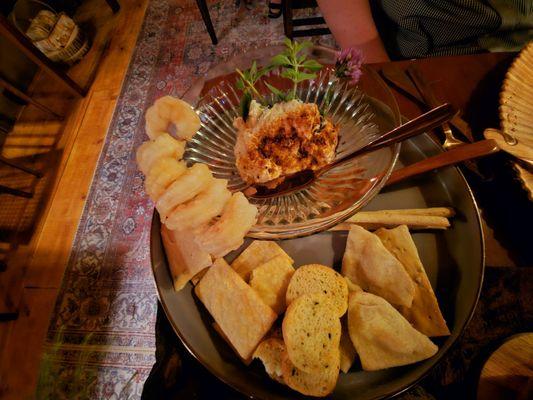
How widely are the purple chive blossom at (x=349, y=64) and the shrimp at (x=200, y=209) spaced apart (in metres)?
0.37

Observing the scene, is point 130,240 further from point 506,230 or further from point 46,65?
point 506,230

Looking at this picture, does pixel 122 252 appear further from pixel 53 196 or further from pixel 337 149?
pixel 337 149

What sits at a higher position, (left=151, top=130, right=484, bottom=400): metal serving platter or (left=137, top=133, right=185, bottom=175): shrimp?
(left=137, top=133, right=185, bottom=175): shrimp

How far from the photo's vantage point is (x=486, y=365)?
614 mm

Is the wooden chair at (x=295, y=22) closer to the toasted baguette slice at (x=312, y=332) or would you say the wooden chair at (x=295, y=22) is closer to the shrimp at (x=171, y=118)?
the shrimp at (x=171, y=118)

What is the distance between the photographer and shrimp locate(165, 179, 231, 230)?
0.52 meters

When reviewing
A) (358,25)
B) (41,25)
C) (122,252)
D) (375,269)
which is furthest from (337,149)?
(41,25)

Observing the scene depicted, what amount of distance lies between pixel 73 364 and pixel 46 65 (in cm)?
140

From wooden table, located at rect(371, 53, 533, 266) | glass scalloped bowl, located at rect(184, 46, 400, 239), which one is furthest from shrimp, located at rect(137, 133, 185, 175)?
wooden table, located at rect(371, 53, 533, 266)

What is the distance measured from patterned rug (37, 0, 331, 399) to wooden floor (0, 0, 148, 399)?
2.3 inches

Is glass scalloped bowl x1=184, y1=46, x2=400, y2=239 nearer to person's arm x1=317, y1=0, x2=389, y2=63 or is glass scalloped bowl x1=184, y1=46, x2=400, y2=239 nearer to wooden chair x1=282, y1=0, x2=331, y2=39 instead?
person's arm x1=317, y1=0, x2=389, y2=63

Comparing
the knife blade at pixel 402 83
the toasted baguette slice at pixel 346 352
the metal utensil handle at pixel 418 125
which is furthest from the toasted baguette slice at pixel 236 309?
the knife blade at pixel 402 83

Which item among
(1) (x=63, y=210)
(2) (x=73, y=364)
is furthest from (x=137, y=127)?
(2) (x=73, y=364)

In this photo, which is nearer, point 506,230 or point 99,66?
point 506,230
